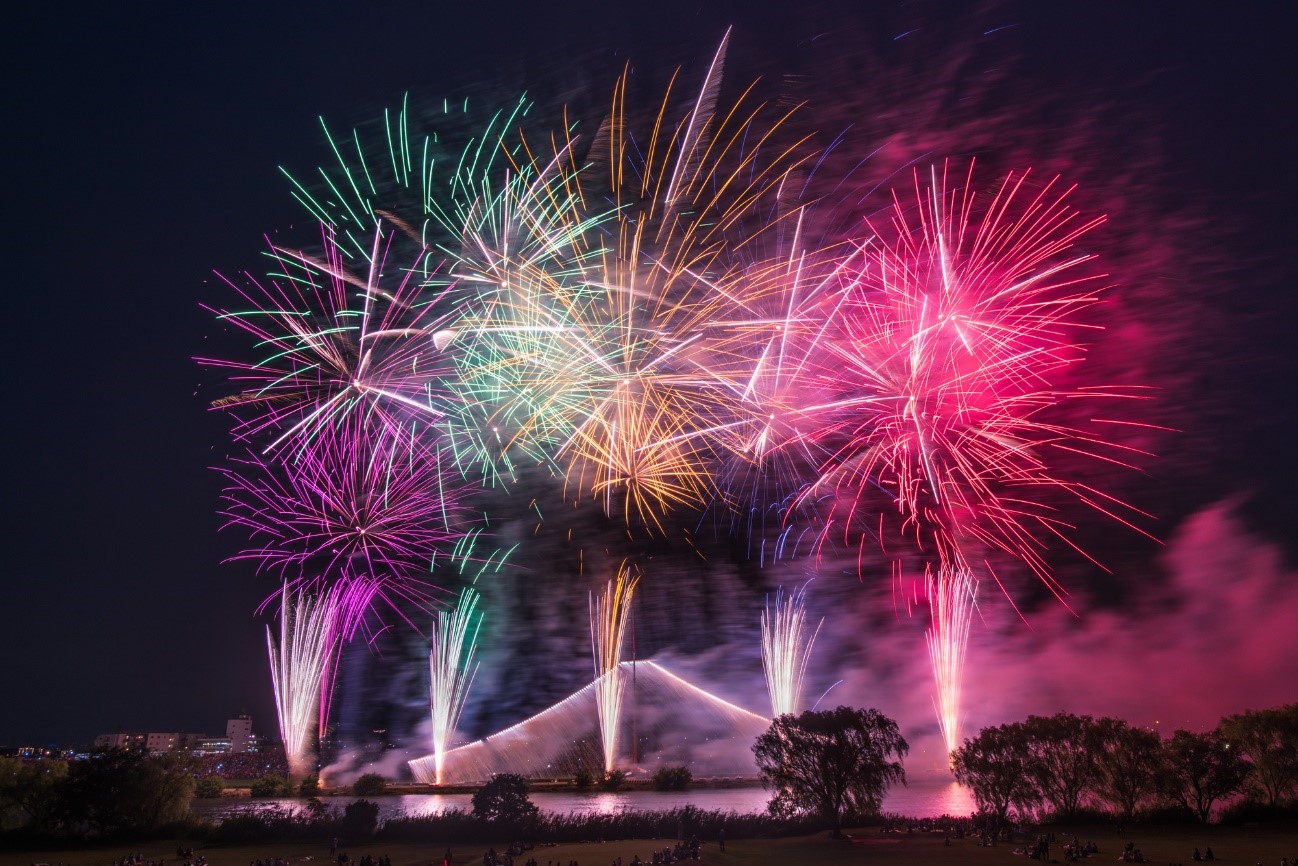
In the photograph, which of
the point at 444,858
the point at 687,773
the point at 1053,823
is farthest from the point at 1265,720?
the point at 687,773

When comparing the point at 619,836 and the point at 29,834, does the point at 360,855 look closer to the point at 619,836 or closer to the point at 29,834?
the point at 619,836

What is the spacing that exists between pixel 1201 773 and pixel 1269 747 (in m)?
4.45

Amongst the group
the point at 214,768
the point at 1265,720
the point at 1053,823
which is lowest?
the point at 214,768

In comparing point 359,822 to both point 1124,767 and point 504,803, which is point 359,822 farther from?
point 1124,767

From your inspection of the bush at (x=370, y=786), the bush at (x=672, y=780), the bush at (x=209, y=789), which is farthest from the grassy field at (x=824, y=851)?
the bush at (x=209, y=789)

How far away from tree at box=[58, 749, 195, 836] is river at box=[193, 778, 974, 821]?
16.9m

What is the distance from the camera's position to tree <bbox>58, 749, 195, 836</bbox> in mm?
38594

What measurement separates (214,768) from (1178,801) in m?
117

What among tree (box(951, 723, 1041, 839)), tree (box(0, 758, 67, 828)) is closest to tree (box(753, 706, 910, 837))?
tree (box(951, 723, 1041, 839))

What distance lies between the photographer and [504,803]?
122ft

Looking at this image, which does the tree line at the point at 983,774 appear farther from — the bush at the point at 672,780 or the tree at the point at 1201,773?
the bush at the point at 672,780

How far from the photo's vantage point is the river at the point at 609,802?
58719 millimetres

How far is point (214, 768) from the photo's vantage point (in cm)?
11544

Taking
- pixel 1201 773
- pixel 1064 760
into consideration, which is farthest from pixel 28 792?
pixel 1201 773
